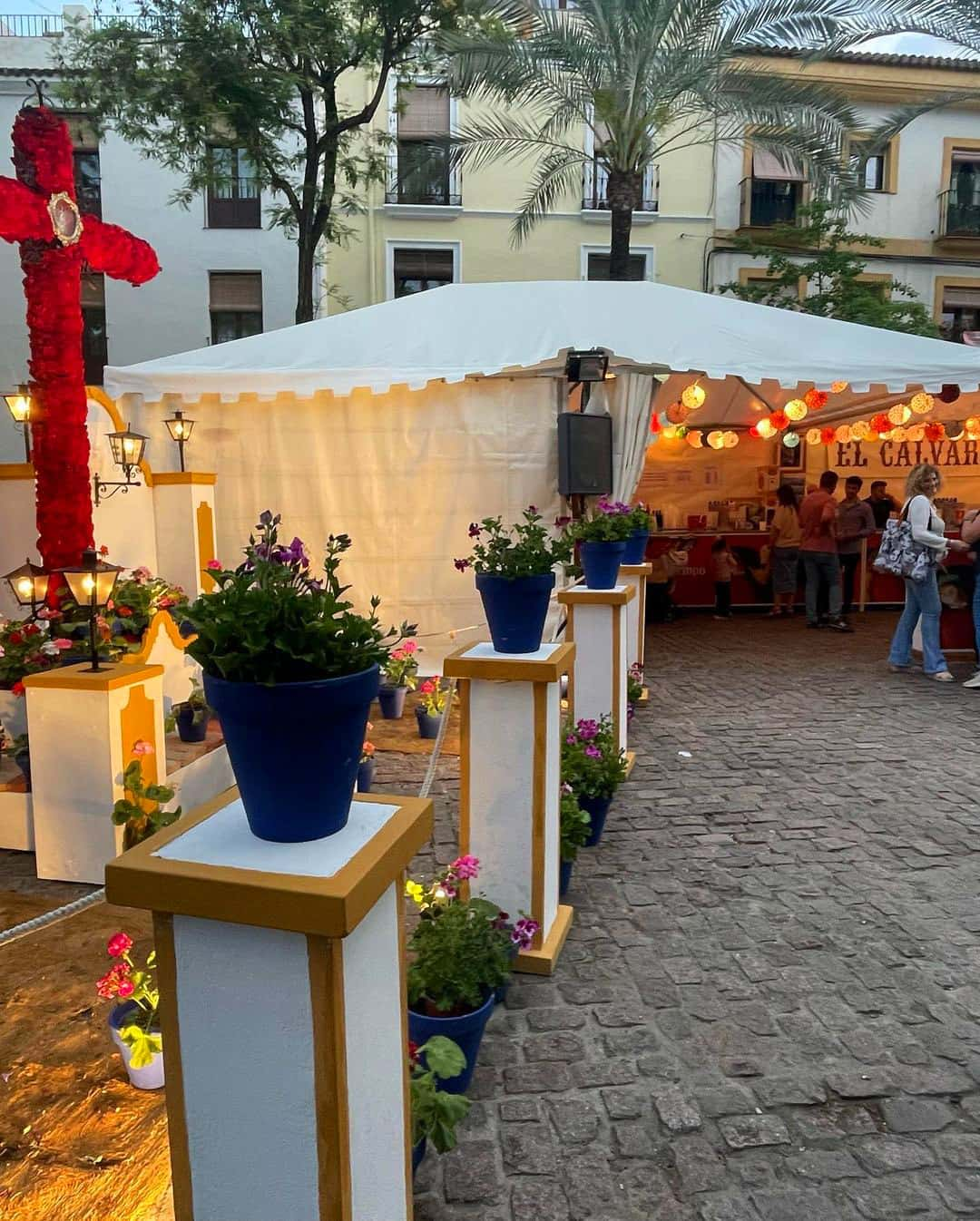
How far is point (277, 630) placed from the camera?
4.67 ft

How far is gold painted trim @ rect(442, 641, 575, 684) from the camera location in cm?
297

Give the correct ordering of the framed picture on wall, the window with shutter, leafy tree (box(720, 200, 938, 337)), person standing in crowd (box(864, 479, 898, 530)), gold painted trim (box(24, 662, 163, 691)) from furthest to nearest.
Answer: the window with shutter < leafy tree (box(720, 200, 938, 337)) < the framed picture on wall < person standing in crowd (box(864, 479, 898, 530)) < gold painted trim (box(24, 662, 163, 691))

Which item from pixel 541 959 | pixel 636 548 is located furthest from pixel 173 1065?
pixel 636 548

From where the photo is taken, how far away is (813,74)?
55.3 feet

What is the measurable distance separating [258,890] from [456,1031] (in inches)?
52.6

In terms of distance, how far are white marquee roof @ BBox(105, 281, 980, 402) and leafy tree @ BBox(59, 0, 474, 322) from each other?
592cm

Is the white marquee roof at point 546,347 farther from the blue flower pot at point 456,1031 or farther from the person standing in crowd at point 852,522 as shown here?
the blue flower pot at point 456,1031

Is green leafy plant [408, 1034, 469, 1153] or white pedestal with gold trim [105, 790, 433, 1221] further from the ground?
white pedestal with gold trim [105, 790, 433, 1221]

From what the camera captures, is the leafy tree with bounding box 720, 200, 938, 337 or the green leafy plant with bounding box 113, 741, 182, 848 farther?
the leafy tree with bounding box 720, 200, 938, 337

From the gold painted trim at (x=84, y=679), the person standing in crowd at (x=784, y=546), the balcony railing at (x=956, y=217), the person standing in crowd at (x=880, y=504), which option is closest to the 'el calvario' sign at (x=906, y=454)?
the person standing in crowd at (x=880, y=504)

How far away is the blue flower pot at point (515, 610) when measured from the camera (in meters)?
3.13

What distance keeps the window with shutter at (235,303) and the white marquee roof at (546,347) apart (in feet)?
35.7

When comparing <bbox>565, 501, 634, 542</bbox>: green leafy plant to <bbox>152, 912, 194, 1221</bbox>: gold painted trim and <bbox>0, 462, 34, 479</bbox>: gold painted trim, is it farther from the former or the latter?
<bbox>0, 462, 34, 479</bbox>: gold painted trim

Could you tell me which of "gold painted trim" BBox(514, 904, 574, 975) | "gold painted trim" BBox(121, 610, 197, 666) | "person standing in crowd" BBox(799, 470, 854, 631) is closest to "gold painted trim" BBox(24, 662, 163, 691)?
"gold painted trim" BBox(121, 610, 197, 666)
